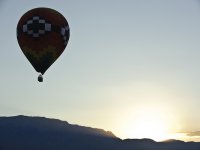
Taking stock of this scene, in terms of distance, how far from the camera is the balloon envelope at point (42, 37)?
5256 centimetres

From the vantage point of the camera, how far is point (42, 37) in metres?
52.7

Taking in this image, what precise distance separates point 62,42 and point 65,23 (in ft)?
6.64

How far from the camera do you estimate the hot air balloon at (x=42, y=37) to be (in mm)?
52562

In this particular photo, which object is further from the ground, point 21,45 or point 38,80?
point 21,45

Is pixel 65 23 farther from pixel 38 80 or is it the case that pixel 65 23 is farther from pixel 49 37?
pixel 38 80

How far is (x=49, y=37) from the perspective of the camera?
2080 inches

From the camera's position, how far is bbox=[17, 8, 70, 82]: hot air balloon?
52562 mm

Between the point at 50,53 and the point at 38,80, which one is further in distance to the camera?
the point at 50,53

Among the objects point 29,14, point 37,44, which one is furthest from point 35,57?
point 29,14

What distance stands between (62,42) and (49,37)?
1705 mm

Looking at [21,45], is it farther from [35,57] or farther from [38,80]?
[38,80]

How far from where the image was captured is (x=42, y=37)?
5269cm

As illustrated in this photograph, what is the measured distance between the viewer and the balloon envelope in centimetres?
5256

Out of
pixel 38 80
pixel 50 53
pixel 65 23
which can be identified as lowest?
pixel 38 80
